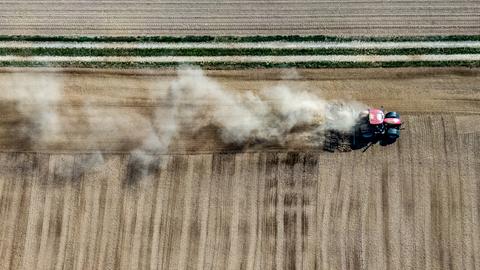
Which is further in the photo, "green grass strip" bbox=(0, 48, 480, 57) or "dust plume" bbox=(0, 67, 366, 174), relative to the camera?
"green grass strip" bbox=(0, 48, 480, 57)

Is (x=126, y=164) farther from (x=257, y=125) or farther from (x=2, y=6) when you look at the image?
(x=2, y=6)

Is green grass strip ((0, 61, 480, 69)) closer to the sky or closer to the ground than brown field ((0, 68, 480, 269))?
closer to the sky

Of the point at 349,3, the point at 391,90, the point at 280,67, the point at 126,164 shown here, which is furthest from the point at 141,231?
the point at 349,3

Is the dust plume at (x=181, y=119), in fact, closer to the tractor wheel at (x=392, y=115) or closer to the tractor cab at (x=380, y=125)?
the tractor cab at (x=380, y=125)

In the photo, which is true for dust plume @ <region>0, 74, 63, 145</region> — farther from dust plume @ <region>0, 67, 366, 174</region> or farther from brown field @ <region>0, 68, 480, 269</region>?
brown field @ <region>0, 68, 480, 269</region>

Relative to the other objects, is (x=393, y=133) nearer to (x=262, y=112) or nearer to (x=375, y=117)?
(x=375, y=117)

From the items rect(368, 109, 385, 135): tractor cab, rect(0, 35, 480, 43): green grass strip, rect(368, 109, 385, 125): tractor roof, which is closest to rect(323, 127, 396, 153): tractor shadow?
rect(368, 109, 385, 135): tractor cab

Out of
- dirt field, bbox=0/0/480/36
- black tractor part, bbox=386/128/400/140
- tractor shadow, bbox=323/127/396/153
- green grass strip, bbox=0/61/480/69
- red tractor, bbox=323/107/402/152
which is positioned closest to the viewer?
black tractor part, bbox=386/128/400/140
